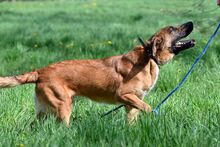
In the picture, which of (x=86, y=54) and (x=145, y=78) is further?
(x=86, y=54)

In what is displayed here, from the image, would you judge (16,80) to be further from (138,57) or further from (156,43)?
(156,43)

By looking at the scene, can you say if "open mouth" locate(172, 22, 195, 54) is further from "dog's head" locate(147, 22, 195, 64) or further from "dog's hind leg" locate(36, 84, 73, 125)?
"dog's hind leg" locate(36, 84, 73, 125)

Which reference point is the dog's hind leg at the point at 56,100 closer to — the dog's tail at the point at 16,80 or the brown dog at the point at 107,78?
the brown dog at the point at 107,78

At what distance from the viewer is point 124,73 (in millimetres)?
6094

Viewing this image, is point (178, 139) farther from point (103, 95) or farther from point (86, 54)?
point (86, 54)

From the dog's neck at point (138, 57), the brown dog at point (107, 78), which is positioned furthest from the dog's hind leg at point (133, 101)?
the dog's neck at point (138, 57)

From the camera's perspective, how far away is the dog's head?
6145mm

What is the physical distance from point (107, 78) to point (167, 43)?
799 millimetres

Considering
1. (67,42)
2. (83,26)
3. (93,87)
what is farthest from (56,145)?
(83,26)

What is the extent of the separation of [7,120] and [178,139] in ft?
6.89

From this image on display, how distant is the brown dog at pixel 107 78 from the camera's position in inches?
222

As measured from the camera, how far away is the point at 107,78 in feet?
19.9

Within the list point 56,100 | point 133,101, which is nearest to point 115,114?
→ point 133,101

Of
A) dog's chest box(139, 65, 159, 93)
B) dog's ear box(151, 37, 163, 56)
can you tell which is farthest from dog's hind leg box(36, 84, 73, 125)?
dog's ear box(151, 37, 163, 56)
